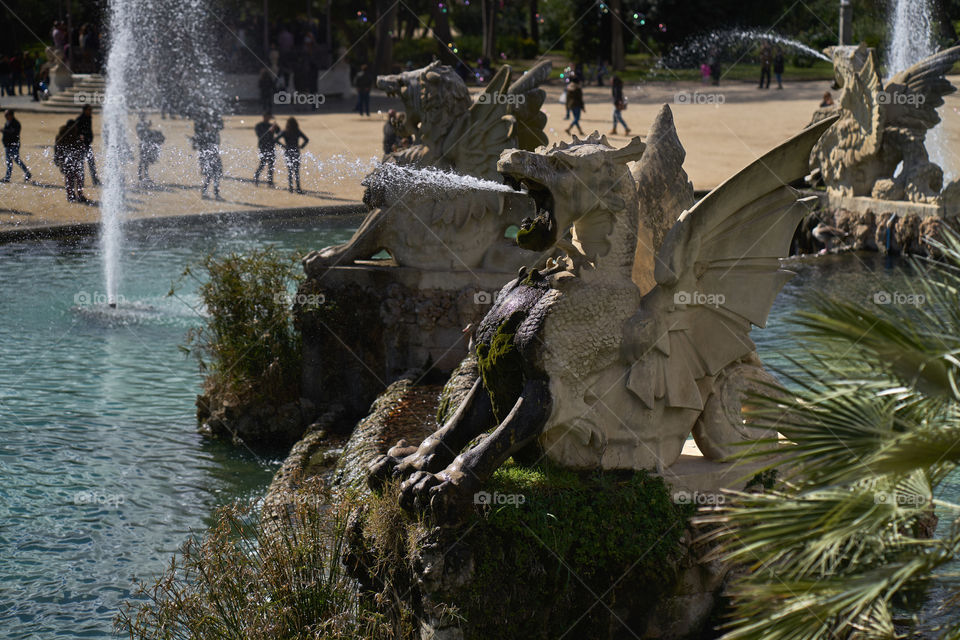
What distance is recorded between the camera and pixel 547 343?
5.73m

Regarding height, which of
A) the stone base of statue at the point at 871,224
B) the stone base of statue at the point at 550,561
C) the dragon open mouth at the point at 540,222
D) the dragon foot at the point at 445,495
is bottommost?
the stone base of statue at the point at 550,561

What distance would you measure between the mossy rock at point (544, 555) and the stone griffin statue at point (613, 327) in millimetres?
145

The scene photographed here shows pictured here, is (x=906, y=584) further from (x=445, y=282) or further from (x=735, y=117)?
(x=735, y=117)

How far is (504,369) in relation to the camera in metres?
5.91

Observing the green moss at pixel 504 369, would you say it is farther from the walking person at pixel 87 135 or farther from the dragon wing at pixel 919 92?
the walking person at pixel 87 135

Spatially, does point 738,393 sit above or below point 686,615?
above

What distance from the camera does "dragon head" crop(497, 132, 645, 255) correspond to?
5652mm

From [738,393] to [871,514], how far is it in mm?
2704

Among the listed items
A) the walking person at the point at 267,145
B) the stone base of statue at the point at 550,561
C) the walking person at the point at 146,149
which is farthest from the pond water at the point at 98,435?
the walking person at the point at 267,145

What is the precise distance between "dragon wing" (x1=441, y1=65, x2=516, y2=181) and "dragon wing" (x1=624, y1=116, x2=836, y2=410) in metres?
4.15

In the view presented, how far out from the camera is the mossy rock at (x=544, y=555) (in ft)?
18.1

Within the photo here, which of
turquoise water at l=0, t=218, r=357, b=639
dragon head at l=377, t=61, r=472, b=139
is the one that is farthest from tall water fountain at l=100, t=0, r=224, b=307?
dragon head at l=377, t=61, r=472, b=139

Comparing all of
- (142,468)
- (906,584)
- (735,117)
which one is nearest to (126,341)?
(142,468)

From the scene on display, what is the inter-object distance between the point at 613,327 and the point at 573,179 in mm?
720
